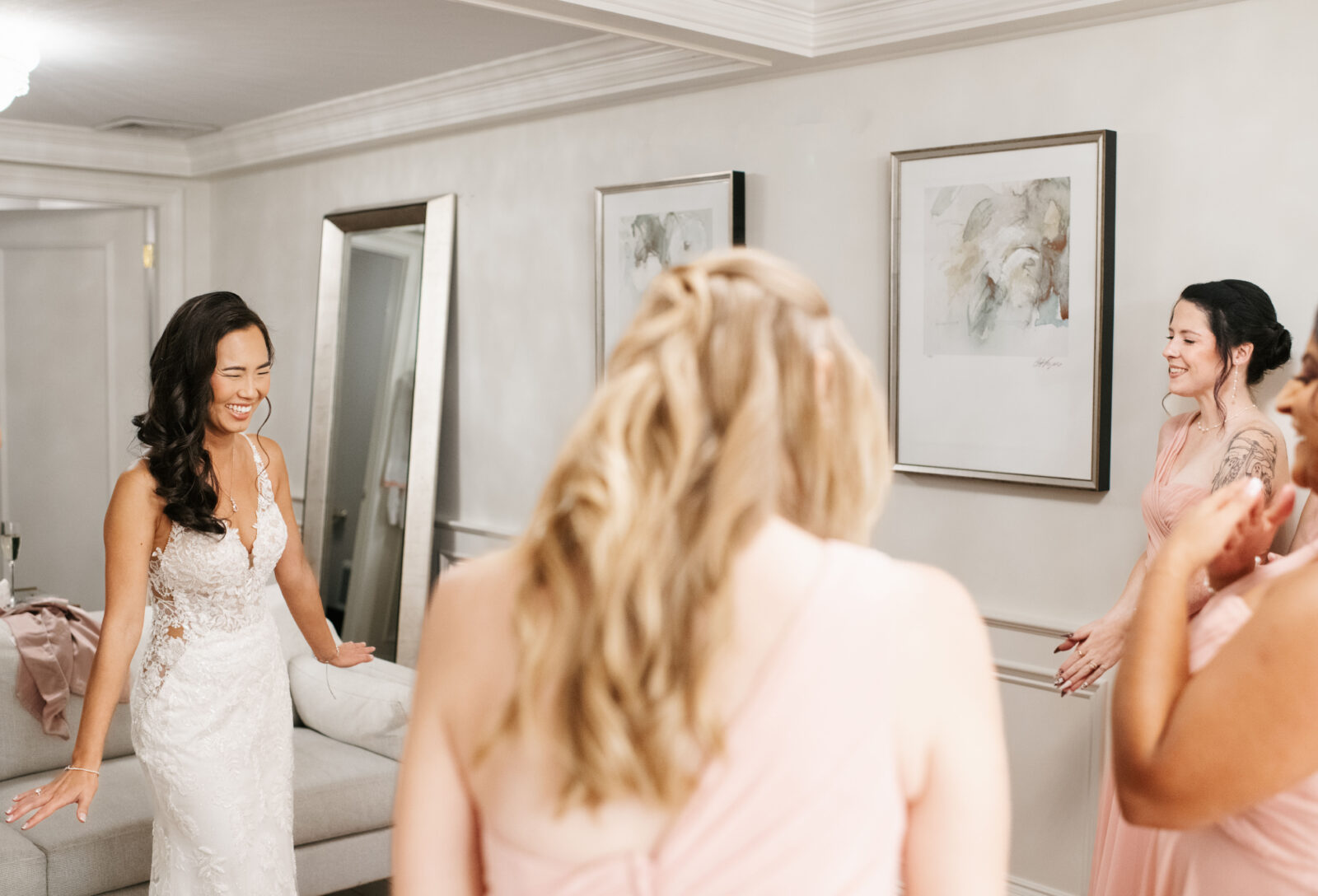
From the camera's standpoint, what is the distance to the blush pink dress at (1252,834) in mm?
1288

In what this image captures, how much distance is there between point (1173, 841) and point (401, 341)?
4238 millimetres

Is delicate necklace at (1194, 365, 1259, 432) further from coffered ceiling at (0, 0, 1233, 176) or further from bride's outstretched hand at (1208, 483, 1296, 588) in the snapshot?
bride's outstretched hand at (1208, 483, 1296, 588)

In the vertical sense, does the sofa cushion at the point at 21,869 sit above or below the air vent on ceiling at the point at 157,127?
below

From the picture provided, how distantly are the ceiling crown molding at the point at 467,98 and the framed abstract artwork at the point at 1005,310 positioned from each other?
0.85 m

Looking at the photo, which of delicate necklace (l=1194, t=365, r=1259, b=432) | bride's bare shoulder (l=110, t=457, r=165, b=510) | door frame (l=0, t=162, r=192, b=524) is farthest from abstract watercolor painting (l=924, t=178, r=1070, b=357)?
door frame (l=0, t=162, r=192, b=524)

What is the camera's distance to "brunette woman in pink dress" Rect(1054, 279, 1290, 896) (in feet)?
8.60

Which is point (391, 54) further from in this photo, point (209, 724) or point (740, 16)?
point (209, 724)

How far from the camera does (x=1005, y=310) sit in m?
3.24

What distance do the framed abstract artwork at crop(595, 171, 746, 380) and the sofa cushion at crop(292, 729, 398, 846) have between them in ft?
5.44

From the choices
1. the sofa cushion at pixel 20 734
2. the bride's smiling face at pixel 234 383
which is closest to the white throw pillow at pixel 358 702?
the sofa cushion at pixel 20 734

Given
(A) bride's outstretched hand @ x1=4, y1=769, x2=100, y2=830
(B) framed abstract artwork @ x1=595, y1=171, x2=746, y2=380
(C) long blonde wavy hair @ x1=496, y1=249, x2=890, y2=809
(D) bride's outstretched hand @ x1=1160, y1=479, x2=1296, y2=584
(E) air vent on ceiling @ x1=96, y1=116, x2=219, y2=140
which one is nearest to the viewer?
(C) long blonde wavy hair @ x1=496, y1=249, x2=890, y2=809

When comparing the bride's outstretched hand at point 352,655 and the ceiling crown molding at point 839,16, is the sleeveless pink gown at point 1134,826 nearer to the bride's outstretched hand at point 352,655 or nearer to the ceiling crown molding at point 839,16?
the ceiling crown molding at point 839,16

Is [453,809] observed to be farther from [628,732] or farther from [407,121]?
[407,121]

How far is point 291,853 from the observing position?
2633mm
